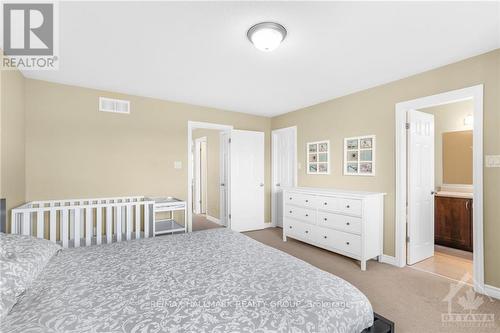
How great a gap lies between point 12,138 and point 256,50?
9.00ft

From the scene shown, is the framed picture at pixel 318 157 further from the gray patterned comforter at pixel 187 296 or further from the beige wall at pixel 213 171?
the gray patterned comforter at pixel 187 296

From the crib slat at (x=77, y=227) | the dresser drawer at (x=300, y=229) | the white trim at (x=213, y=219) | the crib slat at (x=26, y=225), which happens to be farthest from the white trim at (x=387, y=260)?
the crib slat at (x=26, y=225)

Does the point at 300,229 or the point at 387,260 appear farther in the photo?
the point at 300,229

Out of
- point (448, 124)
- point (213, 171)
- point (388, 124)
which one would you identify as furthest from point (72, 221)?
point (448, 124)

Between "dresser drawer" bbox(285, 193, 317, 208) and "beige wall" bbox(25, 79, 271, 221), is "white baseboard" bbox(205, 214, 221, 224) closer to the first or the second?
"beige wall" bbox(25, 79, 271, 221)

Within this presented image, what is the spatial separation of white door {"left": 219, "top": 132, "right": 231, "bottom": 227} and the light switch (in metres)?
3.68

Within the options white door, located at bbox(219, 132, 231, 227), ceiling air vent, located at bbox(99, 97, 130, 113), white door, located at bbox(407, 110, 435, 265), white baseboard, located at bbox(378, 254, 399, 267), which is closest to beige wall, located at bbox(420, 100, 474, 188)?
white door, located at bbox(407, 110, 435, 265)

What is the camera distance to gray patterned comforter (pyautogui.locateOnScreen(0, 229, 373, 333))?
108 cm

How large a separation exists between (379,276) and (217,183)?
375cm

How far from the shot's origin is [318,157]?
4281 millimetres

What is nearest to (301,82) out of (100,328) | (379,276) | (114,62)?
(114,62)

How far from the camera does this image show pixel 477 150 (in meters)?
2.46

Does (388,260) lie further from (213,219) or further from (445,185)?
(213,219)

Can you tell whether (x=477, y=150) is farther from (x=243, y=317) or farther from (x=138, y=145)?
(x=138, y=145)
